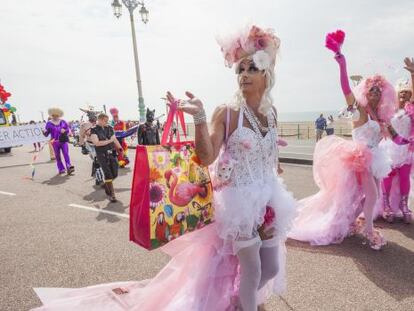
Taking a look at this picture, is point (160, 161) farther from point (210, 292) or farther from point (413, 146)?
point (413, 146)

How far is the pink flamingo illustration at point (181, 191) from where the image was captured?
2170 mm

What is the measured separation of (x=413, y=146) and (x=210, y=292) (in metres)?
3.90

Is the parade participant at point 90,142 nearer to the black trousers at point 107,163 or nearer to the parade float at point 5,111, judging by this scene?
the black trousers at point 107,163

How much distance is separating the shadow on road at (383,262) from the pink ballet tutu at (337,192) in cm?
15

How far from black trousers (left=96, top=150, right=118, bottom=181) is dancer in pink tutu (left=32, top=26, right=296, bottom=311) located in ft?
14.3

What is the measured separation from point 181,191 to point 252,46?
1.11m

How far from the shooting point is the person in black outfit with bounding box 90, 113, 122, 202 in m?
6.63

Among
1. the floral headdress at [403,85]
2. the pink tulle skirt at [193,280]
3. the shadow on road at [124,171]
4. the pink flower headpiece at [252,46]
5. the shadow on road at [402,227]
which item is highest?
the pink flower headpiece at [252,46]

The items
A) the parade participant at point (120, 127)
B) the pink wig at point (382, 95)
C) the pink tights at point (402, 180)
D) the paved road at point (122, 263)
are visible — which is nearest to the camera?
the paved road at point (122, 263)

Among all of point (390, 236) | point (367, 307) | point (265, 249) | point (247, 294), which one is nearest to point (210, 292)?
point (247, 294)

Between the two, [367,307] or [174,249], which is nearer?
[174,249]

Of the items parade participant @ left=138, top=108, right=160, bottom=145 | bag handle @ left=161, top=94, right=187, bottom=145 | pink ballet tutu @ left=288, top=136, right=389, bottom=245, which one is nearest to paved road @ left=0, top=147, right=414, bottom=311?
pink ballet tutu @ left=288, top=136, right=389, bottom=245

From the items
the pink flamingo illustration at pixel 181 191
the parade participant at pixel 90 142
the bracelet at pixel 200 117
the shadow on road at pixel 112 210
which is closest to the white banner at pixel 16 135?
the parade participant at pixel 90 142

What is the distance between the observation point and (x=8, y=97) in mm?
18859
